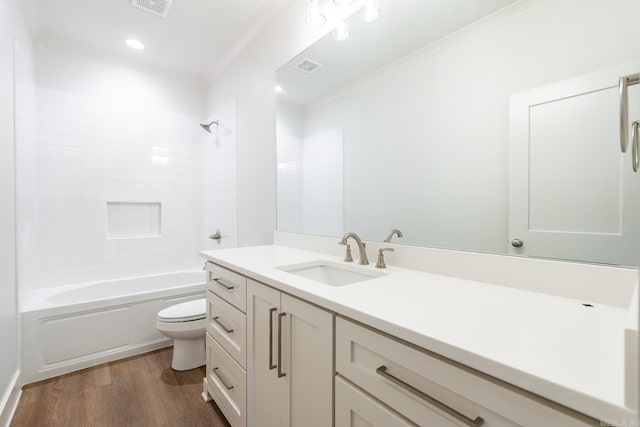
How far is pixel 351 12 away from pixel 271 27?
87 cm

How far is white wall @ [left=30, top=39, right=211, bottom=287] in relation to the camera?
8.16 feet

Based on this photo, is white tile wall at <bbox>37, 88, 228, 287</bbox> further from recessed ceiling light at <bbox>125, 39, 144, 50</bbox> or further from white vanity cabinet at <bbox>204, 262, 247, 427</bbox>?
white vanity cabinet at <bbox>204, 262, 247, 427</bbox>

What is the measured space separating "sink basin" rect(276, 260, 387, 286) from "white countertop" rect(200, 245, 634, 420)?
0.76 feet

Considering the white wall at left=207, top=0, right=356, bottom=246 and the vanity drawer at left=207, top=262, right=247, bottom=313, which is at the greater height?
the white wall at left=207, top=0, right=356, bottom=246

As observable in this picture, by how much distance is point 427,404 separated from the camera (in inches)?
23.0

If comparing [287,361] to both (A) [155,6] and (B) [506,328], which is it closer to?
(B) [506,328]

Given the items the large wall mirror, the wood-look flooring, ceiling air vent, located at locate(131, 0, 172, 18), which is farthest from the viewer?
ceiling air vent, located at locate(131, 0, 172, 18)

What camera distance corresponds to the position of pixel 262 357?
44.6 inches

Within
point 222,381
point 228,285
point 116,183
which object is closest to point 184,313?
point 222,381

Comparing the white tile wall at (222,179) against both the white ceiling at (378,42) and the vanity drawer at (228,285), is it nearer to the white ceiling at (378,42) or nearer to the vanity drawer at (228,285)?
Answer: the white ceiling at (378,42)

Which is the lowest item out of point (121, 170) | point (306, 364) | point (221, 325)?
point (221, 325)

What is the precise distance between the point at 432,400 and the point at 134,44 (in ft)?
11.1

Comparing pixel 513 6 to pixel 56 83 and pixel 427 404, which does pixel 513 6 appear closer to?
pixel 427 404

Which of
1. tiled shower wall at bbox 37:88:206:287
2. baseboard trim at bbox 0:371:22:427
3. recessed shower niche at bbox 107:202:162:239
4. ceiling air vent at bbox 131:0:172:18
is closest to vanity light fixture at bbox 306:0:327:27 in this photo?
ceiling air vent at bbox 131:0:172:18
